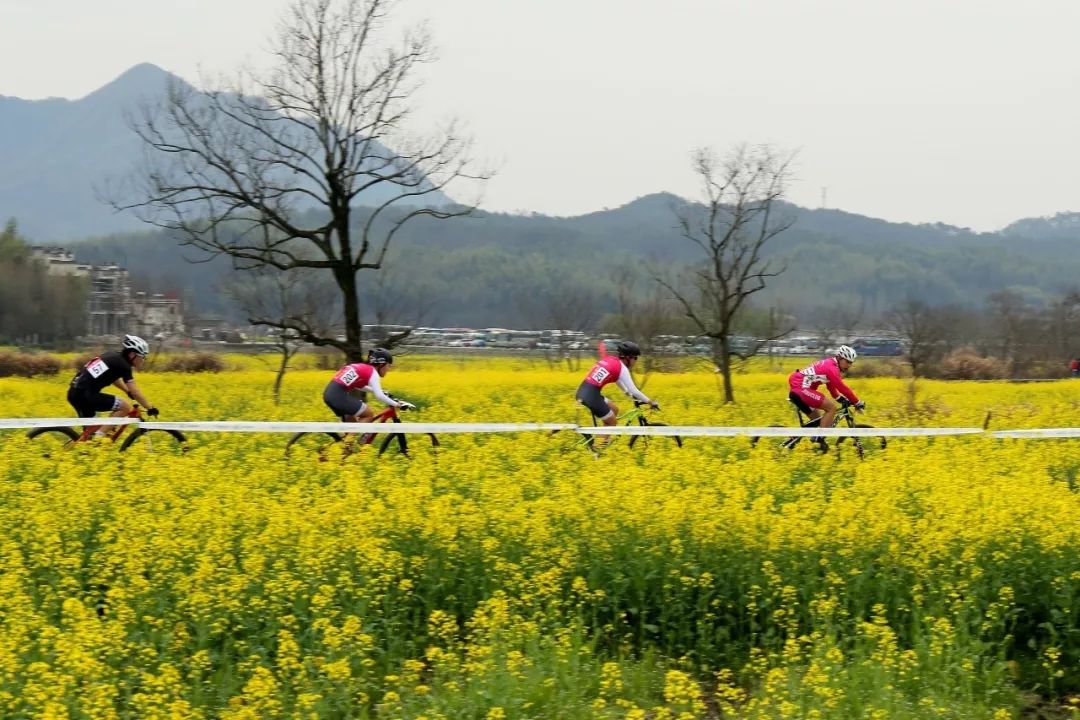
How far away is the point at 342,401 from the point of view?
15188 mm

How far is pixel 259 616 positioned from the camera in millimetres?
7621

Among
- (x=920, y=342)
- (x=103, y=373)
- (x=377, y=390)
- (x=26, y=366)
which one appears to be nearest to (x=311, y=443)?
(x=377, y=390)

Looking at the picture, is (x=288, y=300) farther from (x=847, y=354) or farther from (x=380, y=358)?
(x=847, y=354)

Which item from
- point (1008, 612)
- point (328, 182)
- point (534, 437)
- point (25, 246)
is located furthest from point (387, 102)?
point (25, 246)

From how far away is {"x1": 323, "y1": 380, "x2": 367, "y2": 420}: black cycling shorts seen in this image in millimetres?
15143

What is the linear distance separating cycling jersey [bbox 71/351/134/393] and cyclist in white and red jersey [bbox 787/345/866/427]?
9160mm


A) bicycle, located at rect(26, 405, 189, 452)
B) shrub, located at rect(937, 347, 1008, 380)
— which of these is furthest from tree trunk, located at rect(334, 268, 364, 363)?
shrub, located at rect(937, 347, 1008, 380)

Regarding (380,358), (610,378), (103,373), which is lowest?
(610,378)

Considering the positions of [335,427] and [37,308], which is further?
[37,308]

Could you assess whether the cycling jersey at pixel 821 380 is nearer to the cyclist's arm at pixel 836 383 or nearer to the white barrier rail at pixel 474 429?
the cyclist's arm at pixel 836 383

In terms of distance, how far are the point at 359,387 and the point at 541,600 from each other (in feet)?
24.2

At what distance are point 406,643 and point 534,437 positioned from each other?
8.79 m

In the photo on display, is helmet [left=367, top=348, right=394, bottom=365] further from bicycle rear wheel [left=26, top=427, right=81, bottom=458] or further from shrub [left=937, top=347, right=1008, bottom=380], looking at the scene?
shrub [left=937, top=347, right=1008, bottom=380]

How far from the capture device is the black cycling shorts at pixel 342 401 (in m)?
15.1
